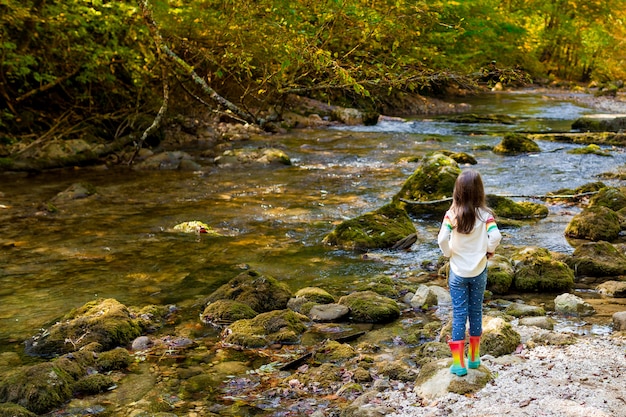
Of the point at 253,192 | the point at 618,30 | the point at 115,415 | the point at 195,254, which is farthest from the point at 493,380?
the point at 618,30

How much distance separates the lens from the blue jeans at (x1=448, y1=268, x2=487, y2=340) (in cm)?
529

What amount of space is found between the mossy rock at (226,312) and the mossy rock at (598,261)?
4.35 m

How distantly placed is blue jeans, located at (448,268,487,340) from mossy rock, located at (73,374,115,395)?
306cm

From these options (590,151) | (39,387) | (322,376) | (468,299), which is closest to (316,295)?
(322,376)

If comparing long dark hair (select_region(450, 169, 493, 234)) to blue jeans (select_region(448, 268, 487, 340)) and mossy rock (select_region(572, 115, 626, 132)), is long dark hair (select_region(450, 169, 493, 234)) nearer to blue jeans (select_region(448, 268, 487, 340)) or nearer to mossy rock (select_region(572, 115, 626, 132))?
blue jeans (select_region(448, 268, 487, 340))

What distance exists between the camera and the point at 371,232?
410 inches

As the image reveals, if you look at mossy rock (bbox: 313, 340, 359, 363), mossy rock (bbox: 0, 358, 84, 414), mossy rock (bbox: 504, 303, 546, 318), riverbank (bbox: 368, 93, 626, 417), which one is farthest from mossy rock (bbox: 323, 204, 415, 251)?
mossy rock (bbox: 0, 358, 84, 414)

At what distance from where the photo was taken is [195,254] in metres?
10.1

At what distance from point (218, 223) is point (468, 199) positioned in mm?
7468

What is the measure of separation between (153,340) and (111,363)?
73cm

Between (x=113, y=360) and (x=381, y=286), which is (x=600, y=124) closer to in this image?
(x=381, y=286)

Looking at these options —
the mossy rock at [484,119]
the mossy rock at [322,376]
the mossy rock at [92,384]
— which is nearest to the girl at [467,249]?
the mossy rock at [322,376]

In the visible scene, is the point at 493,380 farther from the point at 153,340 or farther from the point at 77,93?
the point at 77,93

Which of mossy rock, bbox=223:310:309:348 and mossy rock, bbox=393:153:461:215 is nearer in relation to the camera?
mossy rock, bbox=223:310:309:348
